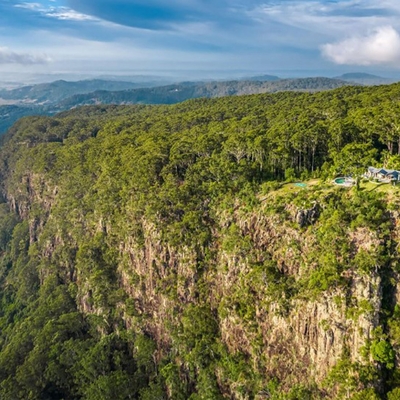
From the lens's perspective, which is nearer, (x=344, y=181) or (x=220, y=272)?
(x=344, y=181)

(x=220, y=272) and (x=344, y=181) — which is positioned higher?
(x=344, y=181)

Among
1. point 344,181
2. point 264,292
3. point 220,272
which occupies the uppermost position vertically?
point 344,181

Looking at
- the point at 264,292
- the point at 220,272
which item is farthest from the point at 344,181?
the point at 220,272

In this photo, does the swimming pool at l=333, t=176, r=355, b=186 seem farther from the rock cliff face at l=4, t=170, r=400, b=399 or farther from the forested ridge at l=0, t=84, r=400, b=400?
the rock cliff face at l=4, t=170, r=400, b=399

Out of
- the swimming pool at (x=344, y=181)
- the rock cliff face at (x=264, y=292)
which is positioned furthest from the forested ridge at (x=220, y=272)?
the swimming pool at (x=344, y=181)

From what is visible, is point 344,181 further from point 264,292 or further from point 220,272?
point 220,272

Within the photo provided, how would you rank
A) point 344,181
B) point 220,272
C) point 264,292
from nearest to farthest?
1. point 264,292
2. point 344,181
3. point 220,272

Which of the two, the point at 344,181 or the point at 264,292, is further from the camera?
the point at 344,181

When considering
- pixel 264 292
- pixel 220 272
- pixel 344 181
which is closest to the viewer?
pixel 264 292

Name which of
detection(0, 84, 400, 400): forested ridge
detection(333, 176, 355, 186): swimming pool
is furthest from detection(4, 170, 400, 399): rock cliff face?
detection(333, 176, 355, 186): swimming pool
